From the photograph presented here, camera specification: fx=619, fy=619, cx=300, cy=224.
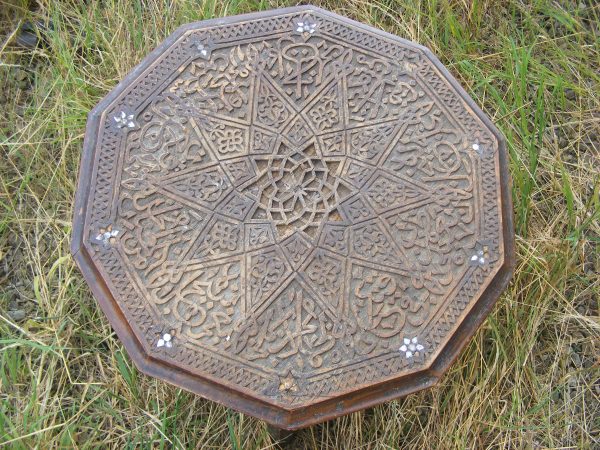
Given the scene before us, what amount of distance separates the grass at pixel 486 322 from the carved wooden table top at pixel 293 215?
56 cm

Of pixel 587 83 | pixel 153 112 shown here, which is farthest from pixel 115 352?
pixel 587 83

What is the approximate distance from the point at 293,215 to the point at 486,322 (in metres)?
0.93

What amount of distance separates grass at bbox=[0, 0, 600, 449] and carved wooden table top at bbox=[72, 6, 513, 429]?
0.56m

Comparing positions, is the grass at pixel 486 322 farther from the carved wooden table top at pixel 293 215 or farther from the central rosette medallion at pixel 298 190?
the central rosette medallion at pixel 298 190

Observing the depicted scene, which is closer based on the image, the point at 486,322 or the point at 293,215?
the point at 293,215

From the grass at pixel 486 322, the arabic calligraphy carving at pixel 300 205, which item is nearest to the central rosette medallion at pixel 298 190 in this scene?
the arabic calligraphy carving at pixel 300 205

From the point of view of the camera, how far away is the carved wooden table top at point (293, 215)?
→ 5.24 ft

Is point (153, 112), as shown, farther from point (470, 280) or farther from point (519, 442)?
point (519, 442)

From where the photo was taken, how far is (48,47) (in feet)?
9.56

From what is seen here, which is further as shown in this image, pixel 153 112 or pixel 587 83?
pixel 587 83

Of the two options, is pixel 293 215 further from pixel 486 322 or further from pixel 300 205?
pixel 486 322

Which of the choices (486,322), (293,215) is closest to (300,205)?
(293,215)

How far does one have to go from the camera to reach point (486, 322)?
7.39ft

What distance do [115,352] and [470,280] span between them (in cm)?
128
